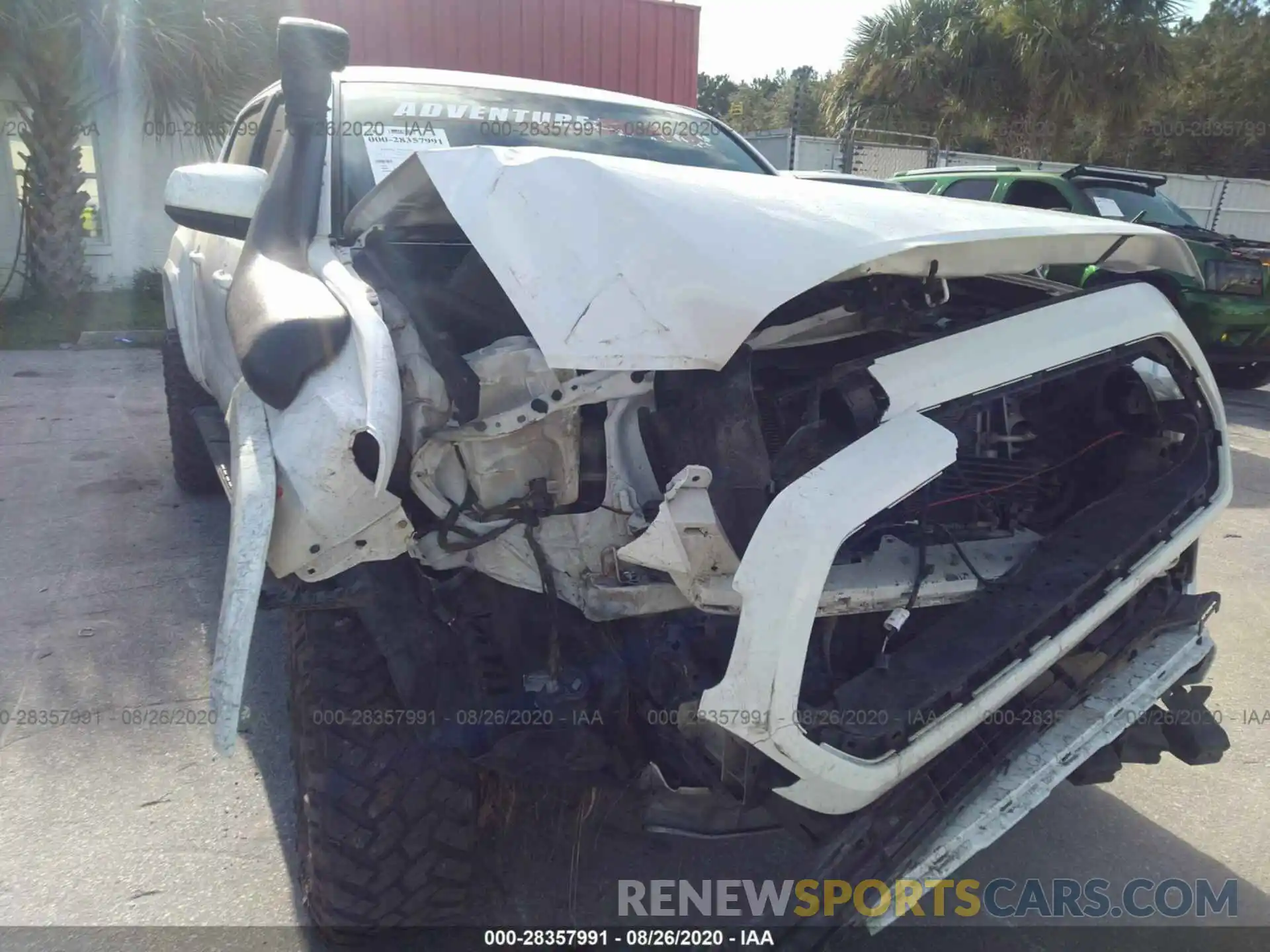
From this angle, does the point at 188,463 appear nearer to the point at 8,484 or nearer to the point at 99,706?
the point at 8,484

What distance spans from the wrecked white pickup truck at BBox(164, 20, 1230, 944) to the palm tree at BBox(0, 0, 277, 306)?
9237mm

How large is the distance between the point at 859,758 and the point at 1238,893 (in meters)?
1.44

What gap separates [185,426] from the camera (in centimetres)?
471

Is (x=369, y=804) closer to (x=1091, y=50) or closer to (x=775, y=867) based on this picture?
(x=775, y=867)

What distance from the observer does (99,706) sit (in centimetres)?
300

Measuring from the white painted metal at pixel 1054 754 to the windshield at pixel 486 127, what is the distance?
2.10 metres

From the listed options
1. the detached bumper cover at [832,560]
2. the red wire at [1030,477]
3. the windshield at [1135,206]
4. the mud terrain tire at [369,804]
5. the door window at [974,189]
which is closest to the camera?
the detached bumper cover at [832,560]

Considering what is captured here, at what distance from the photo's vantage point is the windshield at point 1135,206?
7.84 m

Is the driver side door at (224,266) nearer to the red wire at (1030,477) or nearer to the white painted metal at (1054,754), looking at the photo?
the red wire at (1030,477)

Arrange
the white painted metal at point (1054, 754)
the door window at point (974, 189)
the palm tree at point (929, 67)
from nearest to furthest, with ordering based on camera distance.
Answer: the white painted metal at point (1054, 754), the door window at point (974, 189), the palm tree at point (929, 67)

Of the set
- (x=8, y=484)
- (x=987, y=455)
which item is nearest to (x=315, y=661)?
(x=987, y=455)

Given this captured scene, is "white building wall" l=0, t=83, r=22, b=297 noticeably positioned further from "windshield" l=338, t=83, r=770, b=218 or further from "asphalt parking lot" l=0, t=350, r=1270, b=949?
"windshield" l=338, t=83, r=770, b=218

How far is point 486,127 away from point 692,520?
5.94ft

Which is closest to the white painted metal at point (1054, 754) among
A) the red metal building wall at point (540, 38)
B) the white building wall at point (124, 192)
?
the red metal building wall at point (540, 38)
